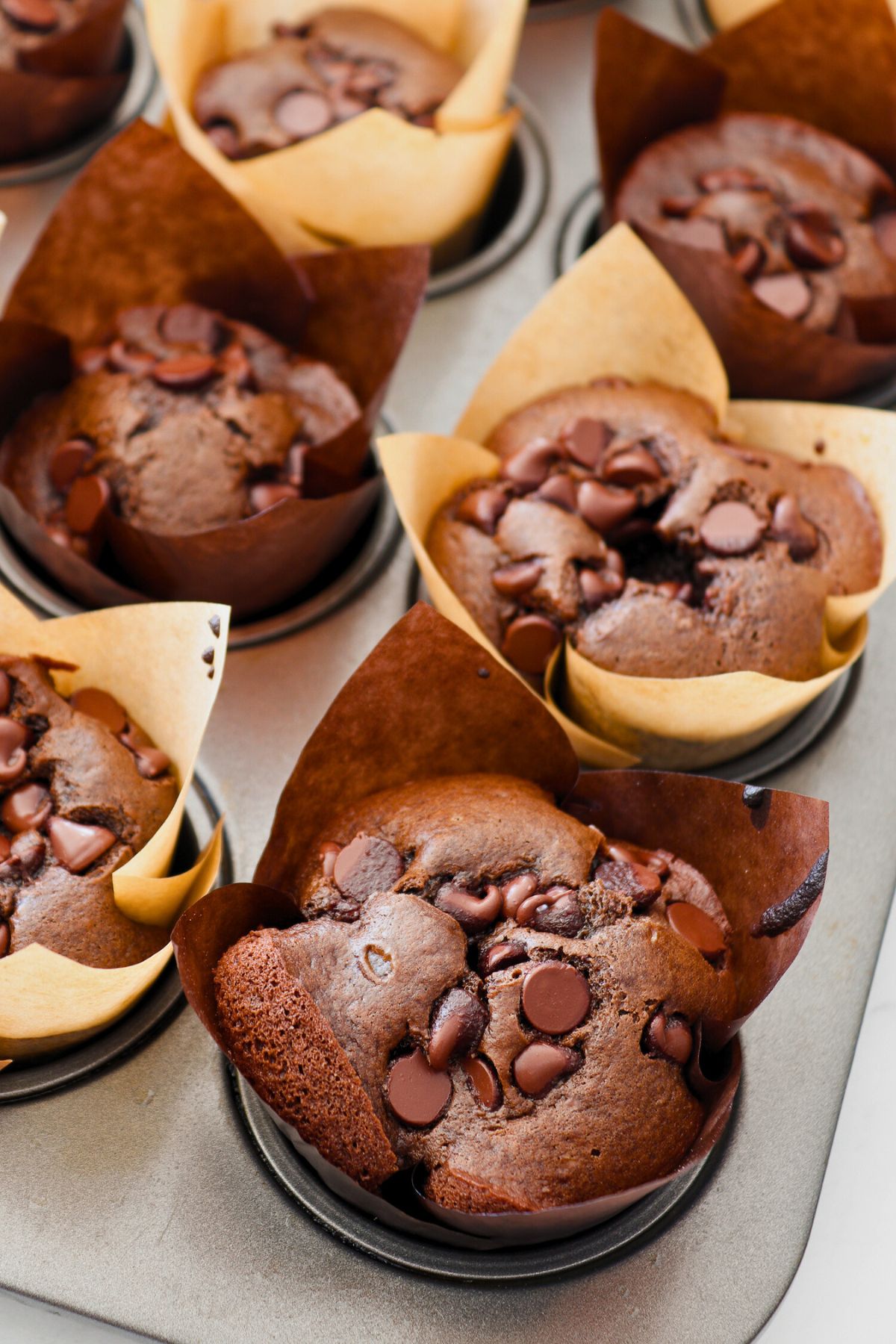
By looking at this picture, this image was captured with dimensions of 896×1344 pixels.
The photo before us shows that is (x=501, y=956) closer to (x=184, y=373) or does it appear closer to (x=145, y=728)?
(x=145, y=728)

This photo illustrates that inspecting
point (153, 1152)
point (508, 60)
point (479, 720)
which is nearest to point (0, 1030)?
point (153, 1152)

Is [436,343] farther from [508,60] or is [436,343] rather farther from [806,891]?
[806,891]

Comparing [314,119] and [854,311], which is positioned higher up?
[314,119]

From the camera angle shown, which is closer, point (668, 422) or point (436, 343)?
point (668, 422)

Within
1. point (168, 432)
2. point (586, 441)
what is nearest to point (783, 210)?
point (586, 441)

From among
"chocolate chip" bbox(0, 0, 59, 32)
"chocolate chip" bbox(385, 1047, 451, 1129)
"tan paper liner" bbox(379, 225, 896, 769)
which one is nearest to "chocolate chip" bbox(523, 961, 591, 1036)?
"chocolate chip" bbox(385, 1047, 451, 1129)
